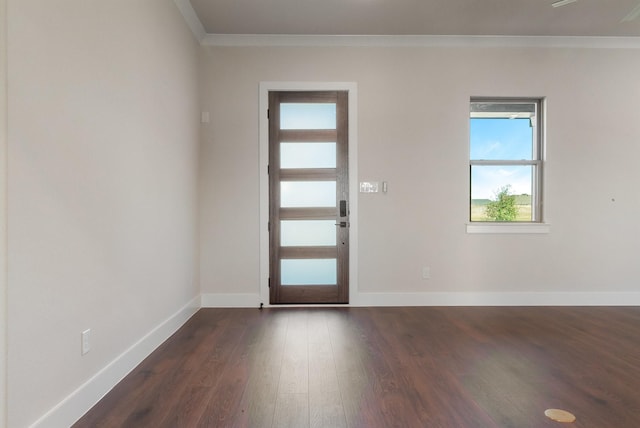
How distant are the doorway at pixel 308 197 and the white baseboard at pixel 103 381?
134cm

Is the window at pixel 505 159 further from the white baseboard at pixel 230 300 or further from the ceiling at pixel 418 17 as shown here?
the white baseboard at pixel 230 300

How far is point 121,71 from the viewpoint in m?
2.20

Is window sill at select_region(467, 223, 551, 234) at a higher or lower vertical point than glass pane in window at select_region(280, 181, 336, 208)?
lower

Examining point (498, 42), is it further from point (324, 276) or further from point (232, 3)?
point (324, 276)

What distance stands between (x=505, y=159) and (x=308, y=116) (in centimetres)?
226

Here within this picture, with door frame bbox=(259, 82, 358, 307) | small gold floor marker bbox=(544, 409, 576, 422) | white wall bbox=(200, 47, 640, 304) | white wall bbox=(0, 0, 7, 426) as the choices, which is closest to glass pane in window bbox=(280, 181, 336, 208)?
door frame bbox=(259, 82, 358, 307)

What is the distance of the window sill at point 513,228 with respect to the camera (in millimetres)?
3949

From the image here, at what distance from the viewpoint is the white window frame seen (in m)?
3.95

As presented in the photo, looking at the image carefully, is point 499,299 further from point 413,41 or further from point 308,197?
point 413,41

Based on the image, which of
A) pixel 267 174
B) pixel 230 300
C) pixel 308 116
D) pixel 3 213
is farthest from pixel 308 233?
pixel 3 213

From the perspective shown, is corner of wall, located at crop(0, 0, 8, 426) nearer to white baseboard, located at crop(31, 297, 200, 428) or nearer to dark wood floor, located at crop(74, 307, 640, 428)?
white baseboard, located at crop(31, 297, 200, 428)

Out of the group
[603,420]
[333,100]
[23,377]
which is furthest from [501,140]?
[23,377]

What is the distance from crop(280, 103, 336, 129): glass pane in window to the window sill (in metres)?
1.90

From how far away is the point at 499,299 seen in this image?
12.9 ft
